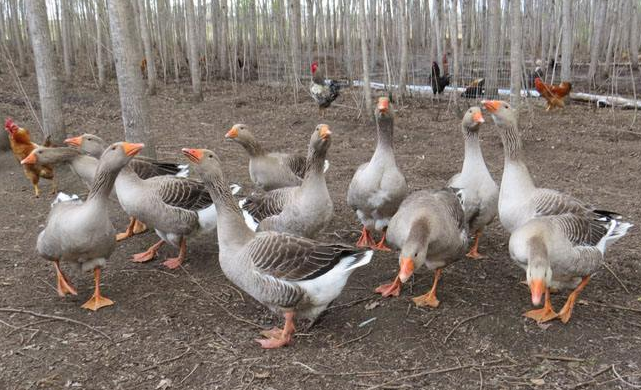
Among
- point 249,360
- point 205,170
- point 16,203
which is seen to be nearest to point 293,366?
point 249,360

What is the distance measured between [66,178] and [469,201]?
16.7 feet

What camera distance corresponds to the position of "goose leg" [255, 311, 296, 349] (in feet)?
11.3

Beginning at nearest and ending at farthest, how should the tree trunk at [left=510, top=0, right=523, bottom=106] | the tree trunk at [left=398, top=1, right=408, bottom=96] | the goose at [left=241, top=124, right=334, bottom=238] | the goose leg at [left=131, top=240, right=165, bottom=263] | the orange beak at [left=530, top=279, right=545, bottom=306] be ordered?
1. the orange beak at [left=530, top=279, right=545, bottom=306]
2. the goose at [left=241, top=124, right=334, bottom=238]
3. the goose leg at [left=131, top=240, right=165, bottom=263]
4. the tree trunk at [left=510, top=0, right=523, bottom=106]
5. the tree trunk at [left=398, top=1, right=408, bottom=96]

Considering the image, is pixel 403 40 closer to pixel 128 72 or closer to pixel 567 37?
pixel 567 37

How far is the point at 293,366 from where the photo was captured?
3266 mm

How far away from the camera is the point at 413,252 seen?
3.48m

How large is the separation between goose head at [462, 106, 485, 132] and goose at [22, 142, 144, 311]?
296cm

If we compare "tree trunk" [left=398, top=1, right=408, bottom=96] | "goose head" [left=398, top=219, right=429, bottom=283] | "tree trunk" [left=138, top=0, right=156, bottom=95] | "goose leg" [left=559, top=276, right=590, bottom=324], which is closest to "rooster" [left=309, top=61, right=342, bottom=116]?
"tree trunk" [left=398, top=1, right=408, bottom=96]

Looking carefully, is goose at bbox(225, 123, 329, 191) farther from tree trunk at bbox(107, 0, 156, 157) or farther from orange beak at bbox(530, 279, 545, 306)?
orange beak at bbox(530, 279, 545, 306)

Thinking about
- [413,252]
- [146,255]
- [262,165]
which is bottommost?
[146,255]

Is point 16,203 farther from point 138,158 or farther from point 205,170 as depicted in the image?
point 205,170

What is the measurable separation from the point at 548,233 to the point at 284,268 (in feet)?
5.89

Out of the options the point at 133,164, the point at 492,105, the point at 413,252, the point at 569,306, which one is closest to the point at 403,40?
the point at 492,105

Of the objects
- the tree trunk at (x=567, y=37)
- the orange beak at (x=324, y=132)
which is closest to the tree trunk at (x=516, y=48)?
the tree trunk at (x=567, y=37)
